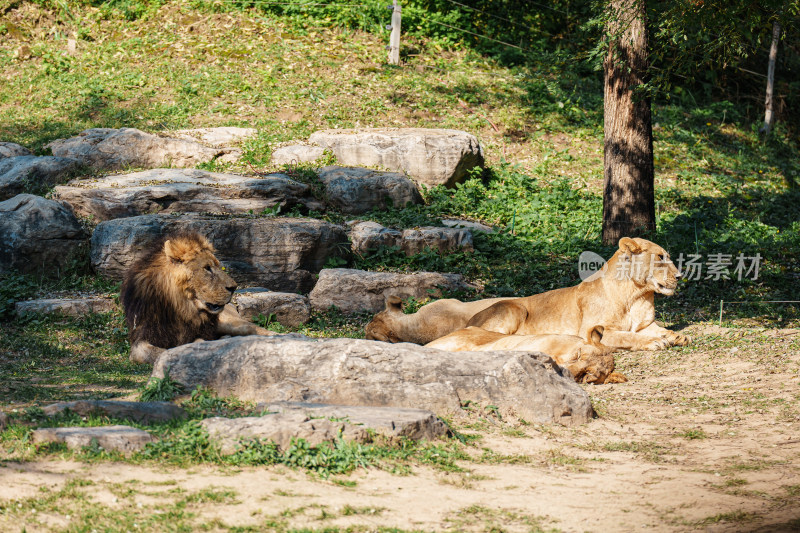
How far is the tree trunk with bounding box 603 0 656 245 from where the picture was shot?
38.8 ft

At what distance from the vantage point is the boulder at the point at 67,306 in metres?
9.66

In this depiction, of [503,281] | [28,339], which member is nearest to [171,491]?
[28,339]

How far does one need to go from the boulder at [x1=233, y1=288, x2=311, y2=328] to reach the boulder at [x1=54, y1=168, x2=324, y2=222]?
2.43 metres

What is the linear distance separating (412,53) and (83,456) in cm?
1716

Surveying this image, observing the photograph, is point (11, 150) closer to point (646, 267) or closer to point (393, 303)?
point (393, 303)

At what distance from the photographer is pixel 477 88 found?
19344 mm

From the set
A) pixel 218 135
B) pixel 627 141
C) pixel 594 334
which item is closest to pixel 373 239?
pixel 627 141

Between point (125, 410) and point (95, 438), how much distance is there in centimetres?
70

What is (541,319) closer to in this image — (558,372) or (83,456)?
(558,372)

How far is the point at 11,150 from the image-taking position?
14.3 metres

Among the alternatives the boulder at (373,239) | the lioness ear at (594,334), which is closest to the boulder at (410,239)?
the boulder at (373,239)

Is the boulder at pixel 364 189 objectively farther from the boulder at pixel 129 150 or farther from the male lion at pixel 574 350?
the male lion at pixel 574 350

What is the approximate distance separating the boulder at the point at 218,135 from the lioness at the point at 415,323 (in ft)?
24.8

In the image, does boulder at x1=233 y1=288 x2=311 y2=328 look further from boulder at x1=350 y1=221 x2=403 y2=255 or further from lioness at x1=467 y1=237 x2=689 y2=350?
lioness at x1=467 y1=237 x2=689 y2=350
